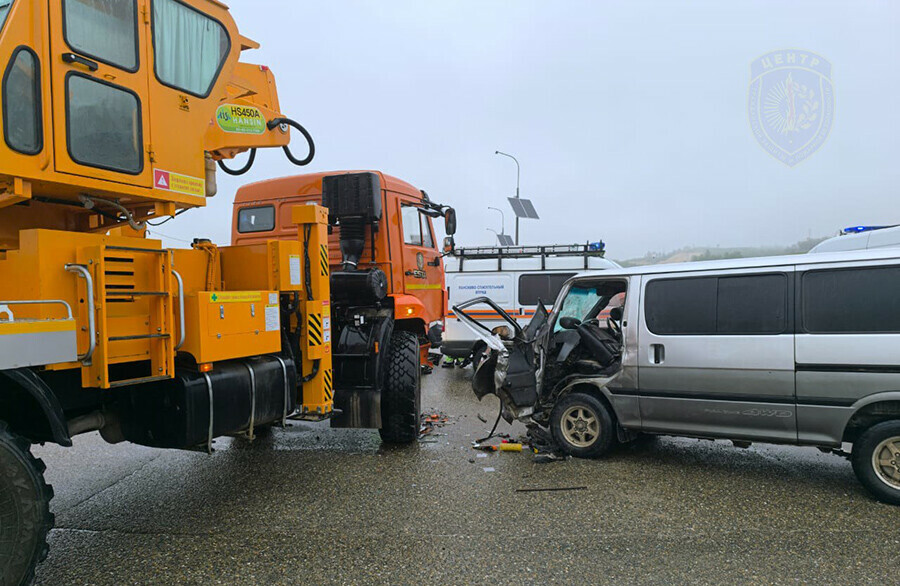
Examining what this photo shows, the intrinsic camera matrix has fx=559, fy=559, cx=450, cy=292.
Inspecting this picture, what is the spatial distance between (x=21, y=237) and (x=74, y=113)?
77 cm

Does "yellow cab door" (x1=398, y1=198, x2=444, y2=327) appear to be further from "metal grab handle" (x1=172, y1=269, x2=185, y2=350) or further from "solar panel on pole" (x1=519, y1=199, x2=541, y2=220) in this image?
"solar panel on pole" (x1=519, y1=199, x2=541, y2=220)

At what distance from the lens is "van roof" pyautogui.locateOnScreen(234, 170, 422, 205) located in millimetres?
6316

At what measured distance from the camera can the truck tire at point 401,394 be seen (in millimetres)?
A: 5777

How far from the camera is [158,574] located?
10.9ft

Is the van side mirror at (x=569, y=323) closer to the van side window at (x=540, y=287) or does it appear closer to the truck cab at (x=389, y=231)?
the truck cab at (x=389, y=231)

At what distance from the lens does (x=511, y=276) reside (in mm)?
11711

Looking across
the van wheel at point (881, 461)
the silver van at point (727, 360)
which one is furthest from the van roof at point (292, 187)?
the van wheel at point (881, 461)

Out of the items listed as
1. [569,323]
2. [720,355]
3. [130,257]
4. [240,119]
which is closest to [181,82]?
[240,119]

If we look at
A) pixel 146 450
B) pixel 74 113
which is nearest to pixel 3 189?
pixel 74 113

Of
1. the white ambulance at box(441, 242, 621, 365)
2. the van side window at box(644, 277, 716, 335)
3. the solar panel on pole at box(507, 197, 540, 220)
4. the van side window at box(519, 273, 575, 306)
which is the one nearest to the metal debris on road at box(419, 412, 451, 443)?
the van side window at box(644, 277, 716, 335)

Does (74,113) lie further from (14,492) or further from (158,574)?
(158,574)

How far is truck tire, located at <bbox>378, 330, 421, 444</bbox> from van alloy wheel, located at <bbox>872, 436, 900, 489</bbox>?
3.91m

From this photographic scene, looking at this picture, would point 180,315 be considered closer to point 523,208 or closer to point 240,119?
point 240,119

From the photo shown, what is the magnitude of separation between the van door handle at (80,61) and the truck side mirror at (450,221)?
4363 mm
